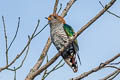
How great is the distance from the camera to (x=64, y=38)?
22.2ft

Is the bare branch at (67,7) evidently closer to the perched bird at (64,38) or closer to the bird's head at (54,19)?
the perched bird at (64,38)

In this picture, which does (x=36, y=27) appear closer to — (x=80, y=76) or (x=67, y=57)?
(x=80, y=76)

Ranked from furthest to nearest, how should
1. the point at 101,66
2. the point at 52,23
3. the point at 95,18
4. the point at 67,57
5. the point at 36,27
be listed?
the point at 52,23
the point at 67,57
the point at 36,27
the point at 95,18
the point at 101,66

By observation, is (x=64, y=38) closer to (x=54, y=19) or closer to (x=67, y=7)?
(x=54, y=19)

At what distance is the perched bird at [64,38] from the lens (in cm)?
644

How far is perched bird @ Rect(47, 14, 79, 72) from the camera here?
644 centimetres

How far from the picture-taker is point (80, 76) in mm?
3482

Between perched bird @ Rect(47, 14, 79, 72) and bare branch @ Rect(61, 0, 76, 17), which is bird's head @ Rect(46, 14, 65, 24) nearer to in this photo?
perched bird @ Rect(47, 14, 79, 72)

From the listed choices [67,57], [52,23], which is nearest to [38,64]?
[67,57]

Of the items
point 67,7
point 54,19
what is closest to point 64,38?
point 54,19

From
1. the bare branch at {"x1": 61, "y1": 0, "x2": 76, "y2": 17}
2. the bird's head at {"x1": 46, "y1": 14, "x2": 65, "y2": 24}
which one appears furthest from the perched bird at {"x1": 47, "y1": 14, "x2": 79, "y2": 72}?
the bare branch at {"x1": 61, "y1": 0, "x2": 76, "y2": 17}

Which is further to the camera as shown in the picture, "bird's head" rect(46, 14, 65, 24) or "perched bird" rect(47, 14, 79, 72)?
"bird's head" rect(46, 14, 65, 24)

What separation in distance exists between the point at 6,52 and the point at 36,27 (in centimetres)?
62

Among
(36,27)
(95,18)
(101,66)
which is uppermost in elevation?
(36,27)
